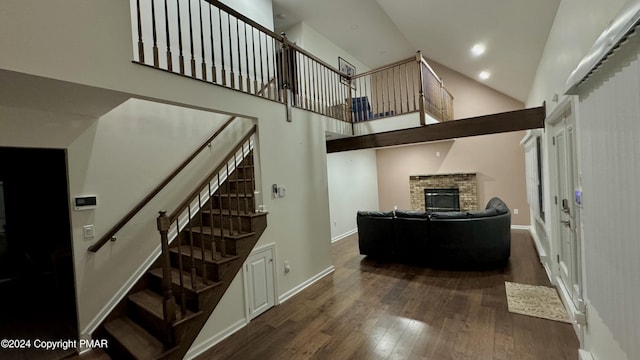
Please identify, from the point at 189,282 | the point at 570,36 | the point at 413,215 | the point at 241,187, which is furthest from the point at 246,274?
the point at 570,36

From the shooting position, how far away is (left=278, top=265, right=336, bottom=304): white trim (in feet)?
11.1

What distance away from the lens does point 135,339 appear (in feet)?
7.85

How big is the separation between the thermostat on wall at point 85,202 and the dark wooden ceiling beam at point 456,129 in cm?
359

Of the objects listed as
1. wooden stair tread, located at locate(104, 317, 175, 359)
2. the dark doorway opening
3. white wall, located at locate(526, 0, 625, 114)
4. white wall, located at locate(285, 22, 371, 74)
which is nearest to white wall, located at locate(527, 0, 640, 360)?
white wall, located at locate(526, 0, 625, 114)

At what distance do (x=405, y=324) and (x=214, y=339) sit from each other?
191 centimetres

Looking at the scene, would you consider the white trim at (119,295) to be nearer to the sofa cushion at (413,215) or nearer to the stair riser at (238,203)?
the stair riser at (238,203)

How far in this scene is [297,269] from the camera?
3664 mm

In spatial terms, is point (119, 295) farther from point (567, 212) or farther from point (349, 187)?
point (349, 187)

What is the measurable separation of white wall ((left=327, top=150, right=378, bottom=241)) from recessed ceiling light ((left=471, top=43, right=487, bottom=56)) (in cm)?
345

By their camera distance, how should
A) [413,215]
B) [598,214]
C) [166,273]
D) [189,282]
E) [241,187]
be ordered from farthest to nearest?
[413,215] < [241,187] < [189,282] < [166,273] < [598,214]

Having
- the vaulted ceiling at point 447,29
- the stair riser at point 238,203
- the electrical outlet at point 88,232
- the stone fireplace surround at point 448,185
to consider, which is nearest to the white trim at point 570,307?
the vaulted ceiling at point 447,29

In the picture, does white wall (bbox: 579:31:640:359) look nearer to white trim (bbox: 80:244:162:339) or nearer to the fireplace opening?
white trim (bbox: 80:244:162:339)

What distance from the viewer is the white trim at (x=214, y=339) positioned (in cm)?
240

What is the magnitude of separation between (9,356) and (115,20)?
3.04 metres
